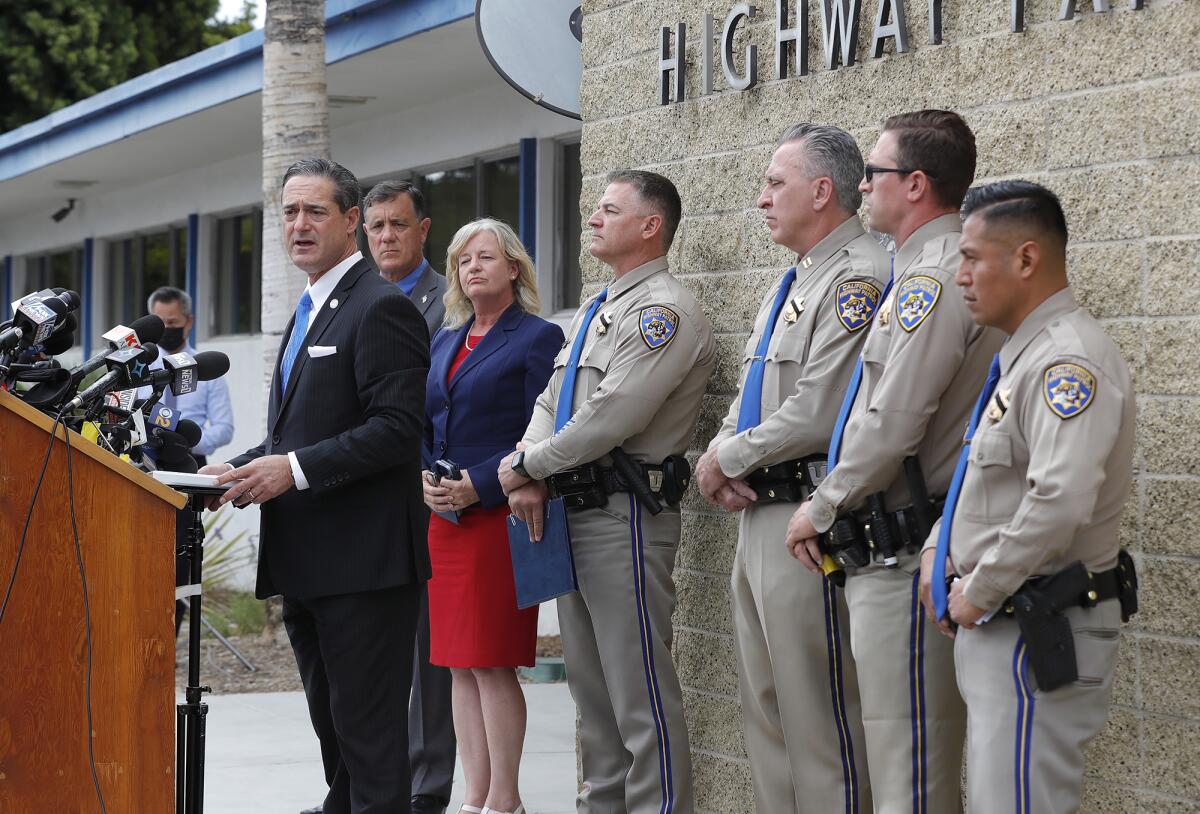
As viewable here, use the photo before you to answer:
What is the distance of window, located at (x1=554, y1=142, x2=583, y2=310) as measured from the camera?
35.0 ft

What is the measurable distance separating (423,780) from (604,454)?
5.73 ft

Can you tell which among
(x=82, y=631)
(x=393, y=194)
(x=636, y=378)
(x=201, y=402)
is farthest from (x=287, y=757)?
(x=82, y=631)

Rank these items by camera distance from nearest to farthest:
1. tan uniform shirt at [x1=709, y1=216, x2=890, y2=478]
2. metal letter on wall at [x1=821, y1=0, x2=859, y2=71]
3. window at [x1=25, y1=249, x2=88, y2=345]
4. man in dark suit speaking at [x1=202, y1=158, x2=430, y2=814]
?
tan uniform shirt at [x1=709, y1=216, x2=890, y2=478] < man in dark suit speaking at [x1=202, y1=158, x2=430, y2=814] < metal letter on wall at [x1=821, y1=0, x2=859, y2=71] < window at [x1=25, y1=249, x2=88, y2=345]

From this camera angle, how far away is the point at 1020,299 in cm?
362

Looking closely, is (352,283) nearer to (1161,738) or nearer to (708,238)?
(708,238)

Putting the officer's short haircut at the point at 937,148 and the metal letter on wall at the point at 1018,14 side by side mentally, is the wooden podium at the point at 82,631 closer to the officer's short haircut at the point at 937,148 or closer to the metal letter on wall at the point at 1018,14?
the officer's short haircut at the point at 937,148

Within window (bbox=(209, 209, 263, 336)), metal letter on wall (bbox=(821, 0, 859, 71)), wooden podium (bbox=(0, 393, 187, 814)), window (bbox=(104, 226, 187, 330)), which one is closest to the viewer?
wooden podium (bbox=(0, 393, 187, 814))

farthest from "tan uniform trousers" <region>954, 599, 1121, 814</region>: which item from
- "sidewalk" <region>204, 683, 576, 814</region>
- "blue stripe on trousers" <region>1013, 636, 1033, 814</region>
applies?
"sidewalk" <region>204, 683, 576, 814</region>

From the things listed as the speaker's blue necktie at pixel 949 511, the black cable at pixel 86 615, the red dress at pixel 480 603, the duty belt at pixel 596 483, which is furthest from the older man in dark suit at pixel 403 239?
the speaker's blue necktie at pixel 949 511

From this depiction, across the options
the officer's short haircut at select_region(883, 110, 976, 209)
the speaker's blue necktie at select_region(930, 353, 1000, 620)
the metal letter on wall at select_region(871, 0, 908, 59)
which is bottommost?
the speaker's blue necktie at select_region(930, 353, 1000, 620)

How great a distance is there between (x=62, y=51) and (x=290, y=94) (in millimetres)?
19840

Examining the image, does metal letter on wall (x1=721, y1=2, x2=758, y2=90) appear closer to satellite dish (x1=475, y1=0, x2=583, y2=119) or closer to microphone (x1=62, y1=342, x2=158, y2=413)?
satellite dish (x1=475, y1=0, x2=583, y2=119)

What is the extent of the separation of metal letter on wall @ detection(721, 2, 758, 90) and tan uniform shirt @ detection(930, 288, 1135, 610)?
7.00ft

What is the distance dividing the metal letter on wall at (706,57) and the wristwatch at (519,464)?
60.3 inches
